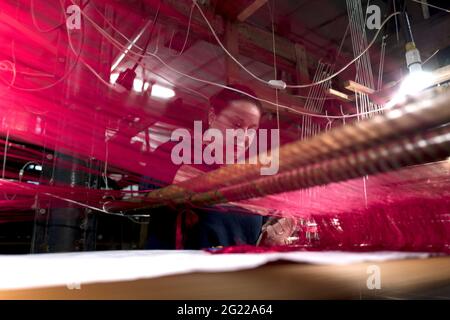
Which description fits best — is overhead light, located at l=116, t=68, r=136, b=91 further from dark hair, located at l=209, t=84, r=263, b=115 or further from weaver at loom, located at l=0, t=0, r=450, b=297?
dark hair, located at l=209, t=84, r=263, b=115

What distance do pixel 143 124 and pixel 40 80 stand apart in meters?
0.79

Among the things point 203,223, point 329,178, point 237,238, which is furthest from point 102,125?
point 329,178

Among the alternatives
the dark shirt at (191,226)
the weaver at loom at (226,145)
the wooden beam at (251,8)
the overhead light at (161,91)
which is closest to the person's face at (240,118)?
the weaver at loom at (226,145)

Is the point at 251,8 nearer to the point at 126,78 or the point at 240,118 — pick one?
the point at 240,118

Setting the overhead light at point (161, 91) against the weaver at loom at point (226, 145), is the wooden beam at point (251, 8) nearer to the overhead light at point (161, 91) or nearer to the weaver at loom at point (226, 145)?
the weaver at loom at point (226, 145)

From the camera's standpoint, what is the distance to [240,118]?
1.93 meters

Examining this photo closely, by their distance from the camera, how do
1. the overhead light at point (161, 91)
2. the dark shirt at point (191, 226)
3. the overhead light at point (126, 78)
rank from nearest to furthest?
1. the dark shirt at point (191, 226)
2. the overhead light at point (126, 78)
3. the overhead light at point (161, 91)

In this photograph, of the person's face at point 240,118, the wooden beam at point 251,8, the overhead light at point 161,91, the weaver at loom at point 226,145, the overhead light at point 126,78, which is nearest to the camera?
the weaver at loom at point 226,145

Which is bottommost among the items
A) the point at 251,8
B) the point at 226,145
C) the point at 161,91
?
the point at 226,145

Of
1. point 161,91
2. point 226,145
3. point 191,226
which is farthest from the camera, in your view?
point 161,91

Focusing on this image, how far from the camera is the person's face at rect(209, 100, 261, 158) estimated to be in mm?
1915

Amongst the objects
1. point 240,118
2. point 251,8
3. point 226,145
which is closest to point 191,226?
point 226,145

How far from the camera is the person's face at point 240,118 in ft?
6.28
